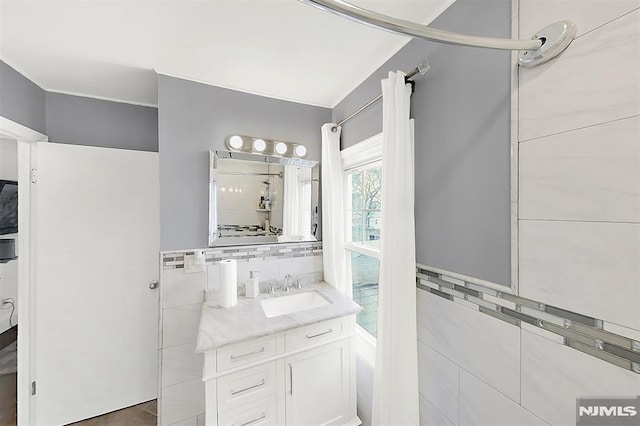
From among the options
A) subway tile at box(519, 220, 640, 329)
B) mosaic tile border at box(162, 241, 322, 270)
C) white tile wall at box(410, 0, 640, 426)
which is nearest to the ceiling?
white tile wall at box(410, 0, 640, 426)

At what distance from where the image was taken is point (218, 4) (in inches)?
43.1

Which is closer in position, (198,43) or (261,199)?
(198,43)

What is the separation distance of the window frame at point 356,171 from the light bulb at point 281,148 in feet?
1.47

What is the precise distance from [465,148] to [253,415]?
1626 millimetres

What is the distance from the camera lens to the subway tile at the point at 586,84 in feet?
2.01

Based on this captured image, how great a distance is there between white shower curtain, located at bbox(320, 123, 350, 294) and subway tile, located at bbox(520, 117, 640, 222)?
3.92 ft

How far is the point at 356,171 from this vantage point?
6.34 ft

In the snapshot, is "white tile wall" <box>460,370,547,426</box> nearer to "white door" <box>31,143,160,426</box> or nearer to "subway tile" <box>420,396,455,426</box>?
"subway tile" <box>420,396,455,426</box>

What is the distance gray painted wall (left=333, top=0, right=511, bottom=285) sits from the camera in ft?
2.92

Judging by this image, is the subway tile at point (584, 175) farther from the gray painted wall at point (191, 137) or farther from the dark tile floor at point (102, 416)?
the dark tile floor at point (102, 416)

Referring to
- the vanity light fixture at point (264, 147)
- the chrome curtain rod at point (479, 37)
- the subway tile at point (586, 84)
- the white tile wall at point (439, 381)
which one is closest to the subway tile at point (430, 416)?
the white tile wall at point (439, 381)

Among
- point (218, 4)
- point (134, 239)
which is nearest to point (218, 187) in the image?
point (134, 239)

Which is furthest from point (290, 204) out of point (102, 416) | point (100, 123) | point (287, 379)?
point (102, 416)

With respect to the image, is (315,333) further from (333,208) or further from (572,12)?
(572,12)
